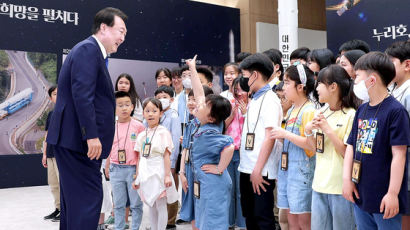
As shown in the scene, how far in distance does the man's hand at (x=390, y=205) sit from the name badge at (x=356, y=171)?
0.17 m

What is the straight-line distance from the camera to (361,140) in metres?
2.00

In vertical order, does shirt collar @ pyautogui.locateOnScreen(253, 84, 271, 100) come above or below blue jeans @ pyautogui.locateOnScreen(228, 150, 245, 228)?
above

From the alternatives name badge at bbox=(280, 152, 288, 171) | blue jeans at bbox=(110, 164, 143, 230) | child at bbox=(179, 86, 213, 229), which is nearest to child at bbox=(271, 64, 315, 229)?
name badge at bbox=(280, 152, 288, 171)

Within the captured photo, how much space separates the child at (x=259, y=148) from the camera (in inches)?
105

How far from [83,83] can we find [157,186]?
1298 mm

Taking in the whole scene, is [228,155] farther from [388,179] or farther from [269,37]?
[269,37]

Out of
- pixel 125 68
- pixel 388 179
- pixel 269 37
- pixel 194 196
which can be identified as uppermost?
pixel 269 37

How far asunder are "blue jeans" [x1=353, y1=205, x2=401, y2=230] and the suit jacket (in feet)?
4.65

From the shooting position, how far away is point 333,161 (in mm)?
2365

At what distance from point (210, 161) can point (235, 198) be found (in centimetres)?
81

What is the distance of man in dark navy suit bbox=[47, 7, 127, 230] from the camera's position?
2312 millimetres

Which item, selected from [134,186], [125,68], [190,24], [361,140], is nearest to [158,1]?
[190,24]

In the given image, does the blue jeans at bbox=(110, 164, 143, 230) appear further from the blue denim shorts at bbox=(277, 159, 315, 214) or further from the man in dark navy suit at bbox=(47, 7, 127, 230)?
the blue denim shorts at bbox=(277, 159, 315, 214)

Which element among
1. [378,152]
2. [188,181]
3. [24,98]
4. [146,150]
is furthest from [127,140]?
[24,98]
